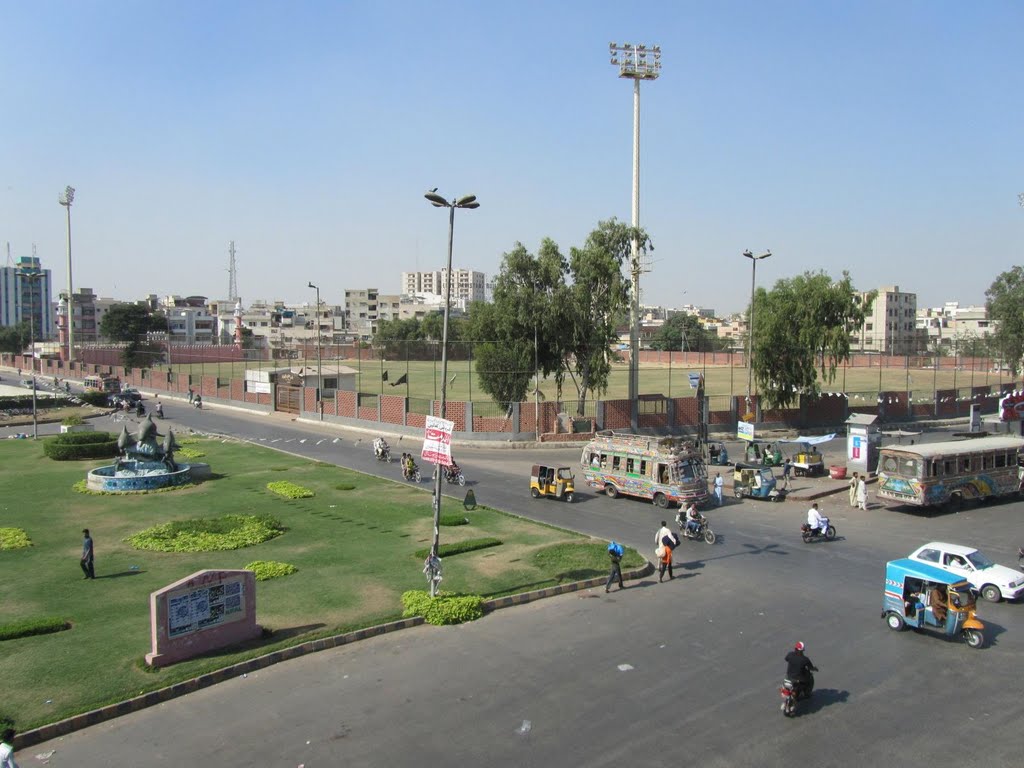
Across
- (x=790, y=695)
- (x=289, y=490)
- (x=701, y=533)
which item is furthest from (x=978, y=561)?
(x=289, y=490)

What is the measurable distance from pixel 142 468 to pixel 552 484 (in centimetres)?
1668

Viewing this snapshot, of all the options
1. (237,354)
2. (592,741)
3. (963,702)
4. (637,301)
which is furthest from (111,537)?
(237,354)

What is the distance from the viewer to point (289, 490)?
30.6m

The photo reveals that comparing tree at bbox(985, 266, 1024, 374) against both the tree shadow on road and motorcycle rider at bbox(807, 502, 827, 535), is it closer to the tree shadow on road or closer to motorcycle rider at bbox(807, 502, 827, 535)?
motorcycle rider at bbox(807, 502, 827, 535)

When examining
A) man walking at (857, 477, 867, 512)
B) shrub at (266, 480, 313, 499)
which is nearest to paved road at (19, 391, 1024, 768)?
man walking at (857, 477, 867, 512)

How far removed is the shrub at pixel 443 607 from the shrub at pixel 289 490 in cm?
1311

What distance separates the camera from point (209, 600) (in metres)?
15.4

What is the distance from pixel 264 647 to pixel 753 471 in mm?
21563

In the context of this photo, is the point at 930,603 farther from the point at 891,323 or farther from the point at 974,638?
the point at 891,323

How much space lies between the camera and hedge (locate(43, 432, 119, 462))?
127 ft

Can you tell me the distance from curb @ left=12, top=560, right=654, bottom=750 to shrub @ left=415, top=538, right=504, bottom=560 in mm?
4028

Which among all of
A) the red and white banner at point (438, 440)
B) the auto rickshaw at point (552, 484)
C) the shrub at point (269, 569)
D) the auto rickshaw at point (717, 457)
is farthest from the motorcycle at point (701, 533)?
the auto rickshaw at point (717, 457)

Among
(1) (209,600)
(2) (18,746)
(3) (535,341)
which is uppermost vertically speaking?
(3) (535,341)

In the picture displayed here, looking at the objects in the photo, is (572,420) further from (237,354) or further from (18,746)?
(237,354)
